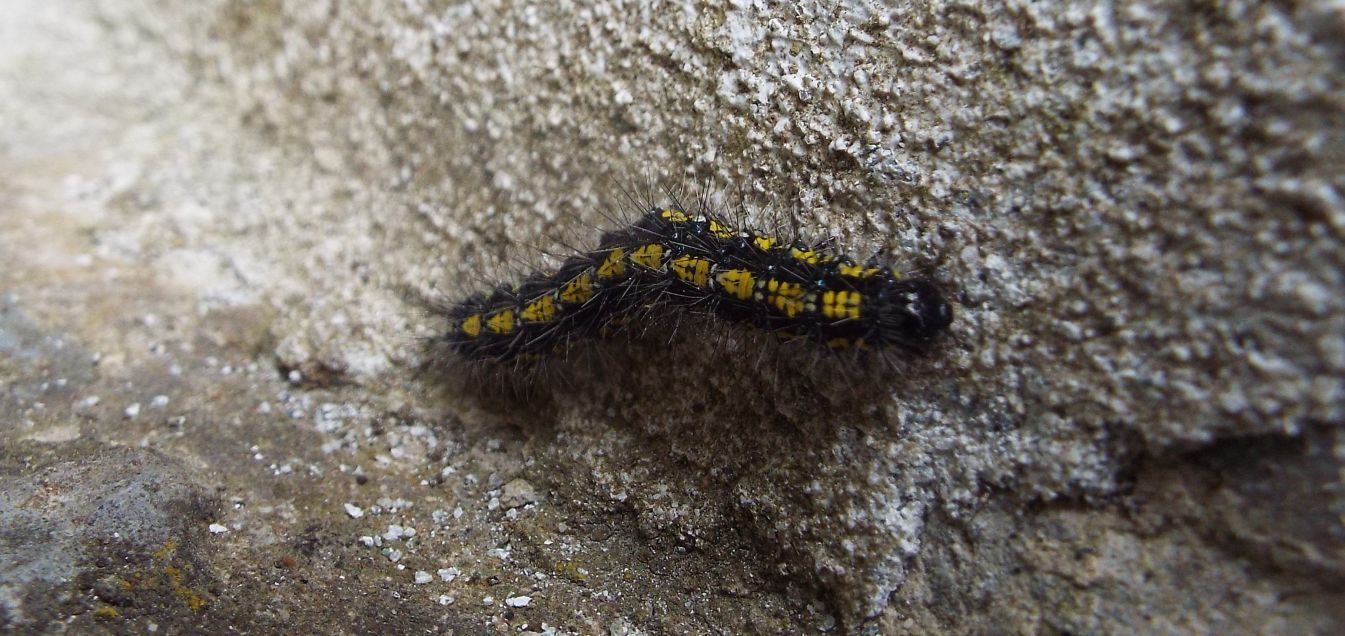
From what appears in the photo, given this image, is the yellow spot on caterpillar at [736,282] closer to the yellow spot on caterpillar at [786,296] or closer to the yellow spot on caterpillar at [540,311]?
the yellow spot on caterpillar at [786,296]

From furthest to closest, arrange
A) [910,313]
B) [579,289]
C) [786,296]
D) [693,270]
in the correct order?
[579,289] < [693,270] < [786,296] < [910,313]

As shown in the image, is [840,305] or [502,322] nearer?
[840,305]

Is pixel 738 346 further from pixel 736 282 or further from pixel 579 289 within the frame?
pixel 579 289

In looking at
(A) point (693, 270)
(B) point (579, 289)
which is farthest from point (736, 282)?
(B) point (579, 289)

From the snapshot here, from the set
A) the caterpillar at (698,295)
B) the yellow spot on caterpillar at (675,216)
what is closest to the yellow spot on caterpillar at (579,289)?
the caterpillar at (698,295)

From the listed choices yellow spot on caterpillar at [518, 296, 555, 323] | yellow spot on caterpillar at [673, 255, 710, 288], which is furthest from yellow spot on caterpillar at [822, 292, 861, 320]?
yellow spot on caterpillar at [518, 296, 555, 323]

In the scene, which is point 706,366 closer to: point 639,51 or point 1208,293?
point 639,51

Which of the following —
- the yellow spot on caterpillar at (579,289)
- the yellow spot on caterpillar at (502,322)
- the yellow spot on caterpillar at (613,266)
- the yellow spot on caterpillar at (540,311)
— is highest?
the yellow spot on caterpillar at (613,266)
